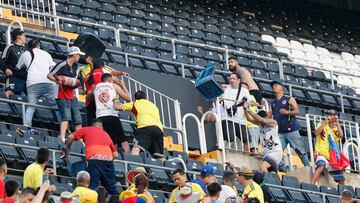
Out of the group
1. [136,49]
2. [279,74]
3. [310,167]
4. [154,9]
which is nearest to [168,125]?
[310,167]

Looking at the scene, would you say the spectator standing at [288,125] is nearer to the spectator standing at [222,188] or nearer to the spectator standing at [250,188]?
the spectator standing at [250,188]

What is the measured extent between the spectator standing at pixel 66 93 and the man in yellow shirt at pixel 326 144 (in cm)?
390

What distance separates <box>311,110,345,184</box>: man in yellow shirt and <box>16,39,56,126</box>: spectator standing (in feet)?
13.6

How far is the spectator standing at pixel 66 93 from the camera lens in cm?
2008

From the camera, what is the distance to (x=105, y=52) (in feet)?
78.7

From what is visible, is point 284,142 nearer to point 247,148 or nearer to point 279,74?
point 247,148

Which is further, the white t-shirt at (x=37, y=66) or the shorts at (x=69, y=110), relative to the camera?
the white t-shirt at (x=37, y=66)

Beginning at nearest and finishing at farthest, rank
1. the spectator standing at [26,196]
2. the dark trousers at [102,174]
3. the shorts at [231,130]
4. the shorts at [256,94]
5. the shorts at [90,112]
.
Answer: the spectator standing at [26,196], the dark trousers at [102,174], the shorts at [90,112], the shorts at [231,130], the shorts at [256,94]

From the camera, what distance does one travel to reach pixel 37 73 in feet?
67.7

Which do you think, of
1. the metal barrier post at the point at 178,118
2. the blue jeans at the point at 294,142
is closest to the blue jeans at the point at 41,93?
the metal barrier post at the point at 178,118

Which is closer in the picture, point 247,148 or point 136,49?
point 247,148

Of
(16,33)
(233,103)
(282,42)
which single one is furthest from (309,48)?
(16,33)

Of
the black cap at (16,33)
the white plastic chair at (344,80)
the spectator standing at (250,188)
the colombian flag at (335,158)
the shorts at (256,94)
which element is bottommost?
the spectator standing at (250,188)

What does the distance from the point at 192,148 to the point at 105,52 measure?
8.87 ft
